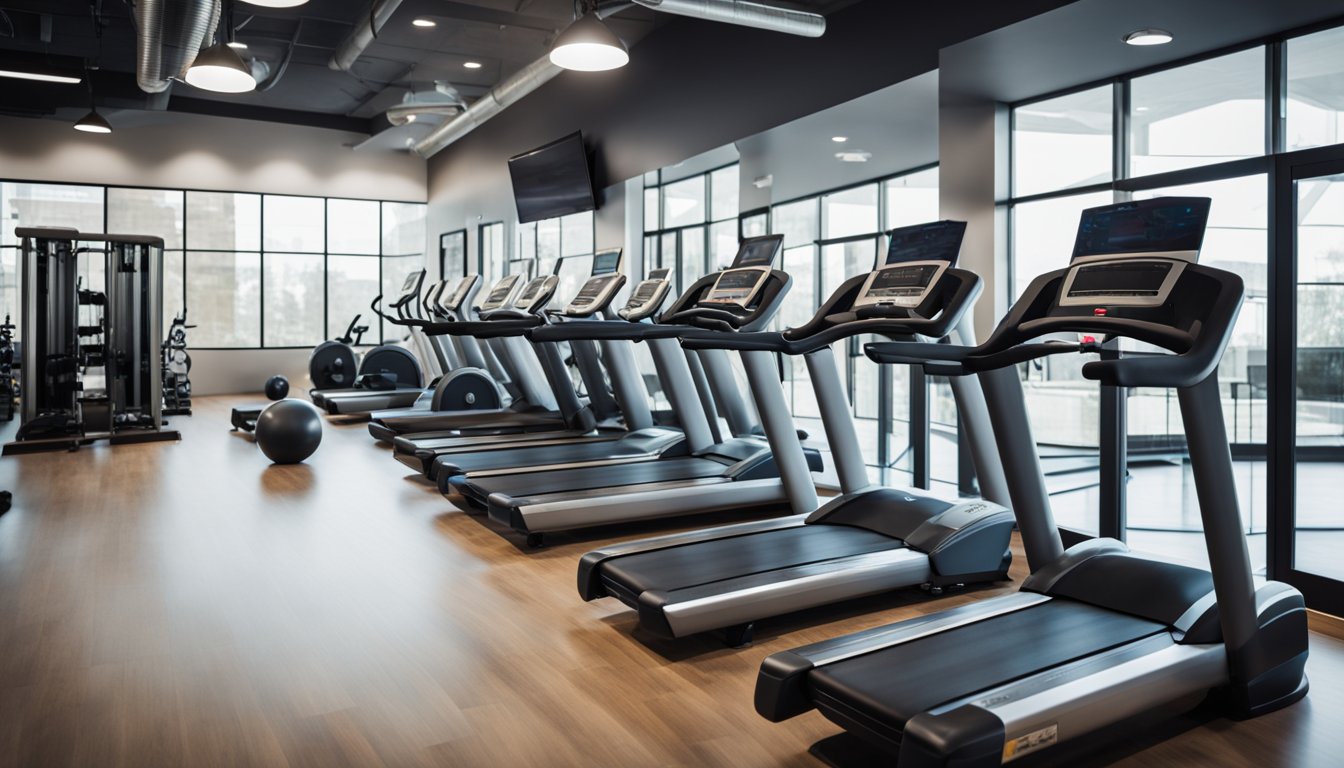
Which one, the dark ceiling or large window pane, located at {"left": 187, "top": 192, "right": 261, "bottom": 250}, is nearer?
the dark ceiling

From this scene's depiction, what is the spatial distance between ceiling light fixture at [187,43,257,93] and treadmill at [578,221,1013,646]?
12.3 feet

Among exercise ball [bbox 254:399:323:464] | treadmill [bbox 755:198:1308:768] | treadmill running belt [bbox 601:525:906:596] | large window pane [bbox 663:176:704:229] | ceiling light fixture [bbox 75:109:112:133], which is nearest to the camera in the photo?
treadmill [bbox 755:198:1308:768]

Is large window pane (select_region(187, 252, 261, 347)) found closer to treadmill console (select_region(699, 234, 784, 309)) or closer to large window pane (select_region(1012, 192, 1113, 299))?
treadmill console (select_region(699, 234, 784, 309))

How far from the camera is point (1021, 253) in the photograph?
5.23 metres

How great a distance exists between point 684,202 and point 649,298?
10.8ft

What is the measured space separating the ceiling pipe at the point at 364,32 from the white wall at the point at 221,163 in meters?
4.16

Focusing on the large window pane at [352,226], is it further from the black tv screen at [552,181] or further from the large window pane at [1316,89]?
the large window pane at [1316,89]

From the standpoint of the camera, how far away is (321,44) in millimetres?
9125

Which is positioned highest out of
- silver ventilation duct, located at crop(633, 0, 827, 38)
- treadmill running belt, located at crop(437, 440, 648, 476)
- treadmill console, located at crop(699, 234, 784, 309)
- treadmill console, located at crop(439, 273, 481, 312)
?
silver ventilation duct, located at crop(633, 0, 827, 38)

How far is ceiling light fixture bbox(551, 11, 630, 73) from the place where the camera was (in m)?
4.89

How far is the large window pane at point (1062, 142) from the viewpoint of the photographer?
4852 millimetres

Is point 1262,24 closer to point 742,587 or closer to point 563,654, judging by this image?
point 742,587

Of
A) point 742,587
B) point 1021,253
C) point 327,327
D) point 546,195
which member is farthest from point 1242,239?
point 327,327

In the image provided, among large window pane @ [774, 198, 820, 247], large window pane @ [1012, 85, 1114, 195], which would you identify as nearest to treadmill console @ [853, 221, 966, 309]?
large window pane @ [1012, 85, 1114, 195]
